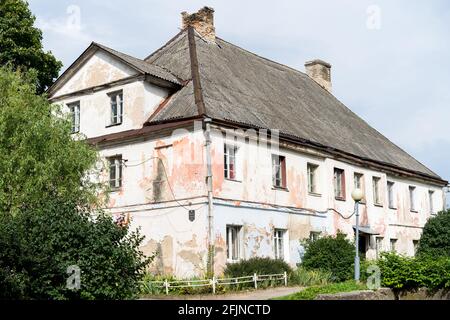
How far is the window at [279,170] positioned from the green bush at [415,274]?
7.61 m

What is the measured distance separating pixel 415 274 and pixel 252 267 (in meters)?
5.57

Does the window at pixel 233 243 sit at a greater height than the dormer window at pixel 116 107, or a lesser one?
lesser

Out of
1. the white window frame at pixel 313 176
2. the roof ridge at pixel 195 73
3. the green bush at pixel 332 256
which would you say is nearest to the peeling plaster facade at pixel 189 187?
the white window frame at pixel 313 176

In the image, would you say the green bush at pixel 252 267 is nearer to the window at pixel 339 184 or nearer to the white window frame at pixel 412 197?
the window at pixel 339 184

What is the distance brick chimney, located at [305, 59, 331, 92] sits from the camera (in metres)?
37.1

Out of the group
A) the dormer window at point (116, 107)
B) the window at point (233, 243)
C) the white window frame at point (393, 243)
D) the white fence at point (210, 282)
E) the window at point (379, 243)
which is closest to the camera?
the white fence at point (210, 282)

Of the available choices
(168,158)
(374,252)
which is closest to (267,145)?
(168,158)

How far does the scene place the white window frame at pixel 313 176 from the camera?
2583 centimetres

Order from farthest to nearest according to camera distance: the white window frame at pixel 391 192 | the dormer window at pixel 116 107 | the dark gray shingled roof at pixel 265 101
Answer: the white window frame at pixel 391 192
the dormer window at pixel 116 107
the dark gray shingled roof at pixel 265 101

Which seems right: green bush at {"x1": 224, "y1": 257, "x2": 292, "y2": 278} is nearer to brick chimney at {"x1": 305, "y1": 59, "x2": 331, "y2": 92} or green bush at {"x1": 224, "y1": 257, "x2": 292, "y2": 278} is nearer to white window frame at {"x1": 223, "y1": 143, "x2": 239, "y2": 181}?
white window frame at {"x1": 223, "y1": 143, "x2": 239, "y2": 181}

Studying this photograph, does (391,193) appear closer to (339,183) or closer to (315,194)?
(339,183)

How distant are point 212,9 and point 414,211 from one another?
14.2 meters

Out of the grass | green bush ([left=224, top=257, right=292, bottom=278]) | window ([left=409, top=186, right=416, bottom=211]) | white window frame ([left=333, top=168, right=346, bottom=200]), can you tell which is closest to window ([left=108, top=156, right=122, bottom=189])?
green bush ([left=224, top=257, right=292, bottom=278])

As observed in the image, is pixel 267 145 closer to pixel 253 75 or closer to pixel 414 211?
pixel 253 75
